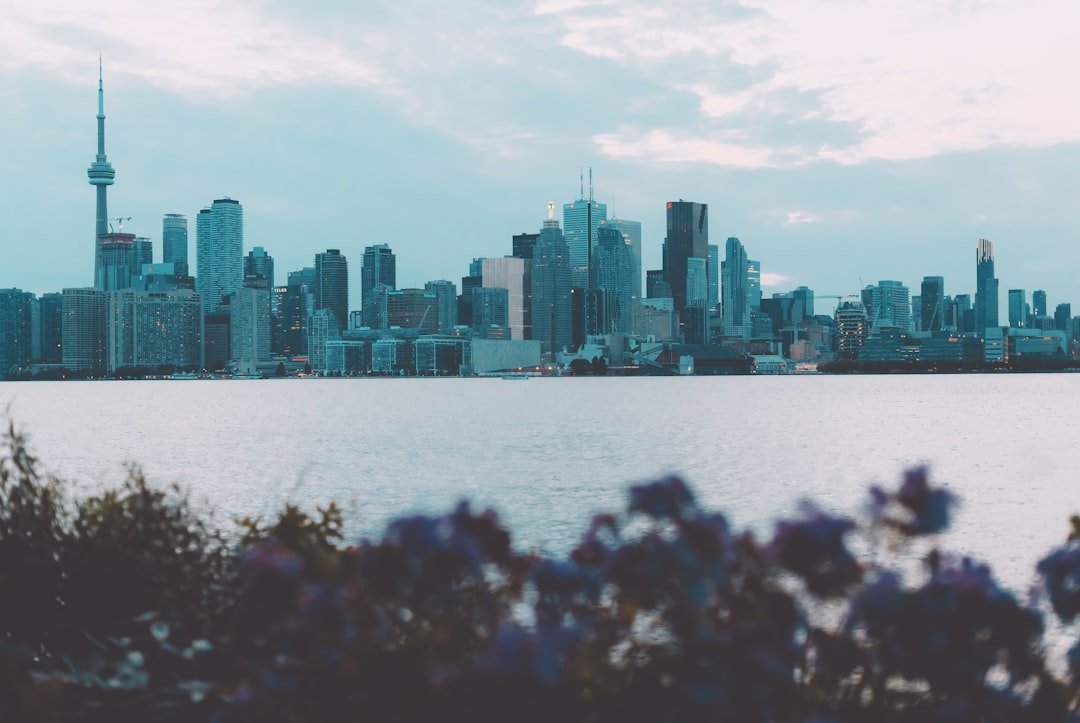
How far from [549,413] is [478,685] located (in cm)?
10453

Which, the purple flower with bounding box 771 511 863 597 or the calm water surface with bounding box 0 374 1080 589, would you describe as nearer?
the purple flower with bounding box 771 511 863 597

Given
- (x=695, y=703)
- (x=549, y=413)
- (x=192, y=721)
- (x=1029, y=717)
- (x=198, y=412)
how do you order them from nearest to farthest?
(x=695, y=703) → (x=1029, y=717) → (x=192, y=721) → (x=549, y=413) → (x=198, y=412)

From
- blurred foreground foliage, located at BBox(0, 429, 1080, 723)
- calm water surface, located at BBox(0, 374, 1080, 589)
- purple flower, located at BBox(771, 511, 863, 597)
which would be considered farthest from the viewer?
calm water surface, located at BBox(0, 374, 1080, 589)

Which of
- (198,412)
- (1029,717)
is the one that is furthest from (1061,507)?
(198,412)

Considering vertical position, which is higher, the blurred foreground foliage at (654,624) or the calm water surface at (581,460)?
the blurred foreground foliage at (654,624)

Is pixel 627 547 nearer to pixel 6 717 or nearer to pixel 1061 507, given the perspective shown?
pixel 6 717

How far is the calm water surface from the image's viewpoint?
31250 millimetres

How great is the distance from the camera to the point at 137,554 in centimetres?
977

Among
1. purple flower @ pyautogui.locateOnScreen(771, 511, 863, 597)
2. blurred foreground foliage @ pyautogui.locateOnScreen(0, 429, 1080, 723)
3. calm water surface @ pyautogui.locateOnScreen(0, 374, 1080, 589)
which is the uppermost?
purple flower @ pyautogui.locateOnScreen(771, 511, 863, 597)

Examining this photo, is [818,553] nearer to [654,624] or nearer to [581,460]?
[654,624]

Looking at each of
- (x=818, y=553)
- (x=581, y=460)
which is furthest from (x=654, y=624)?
(x=581, y=460)

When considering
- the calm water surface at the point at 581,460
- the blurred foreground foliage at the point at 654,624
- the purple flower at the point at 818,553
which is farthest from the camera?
the calm water surface at the point at 581,460

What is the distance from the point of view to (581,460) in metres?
51.8

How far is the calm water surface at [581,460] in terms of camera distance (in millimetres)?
31250
